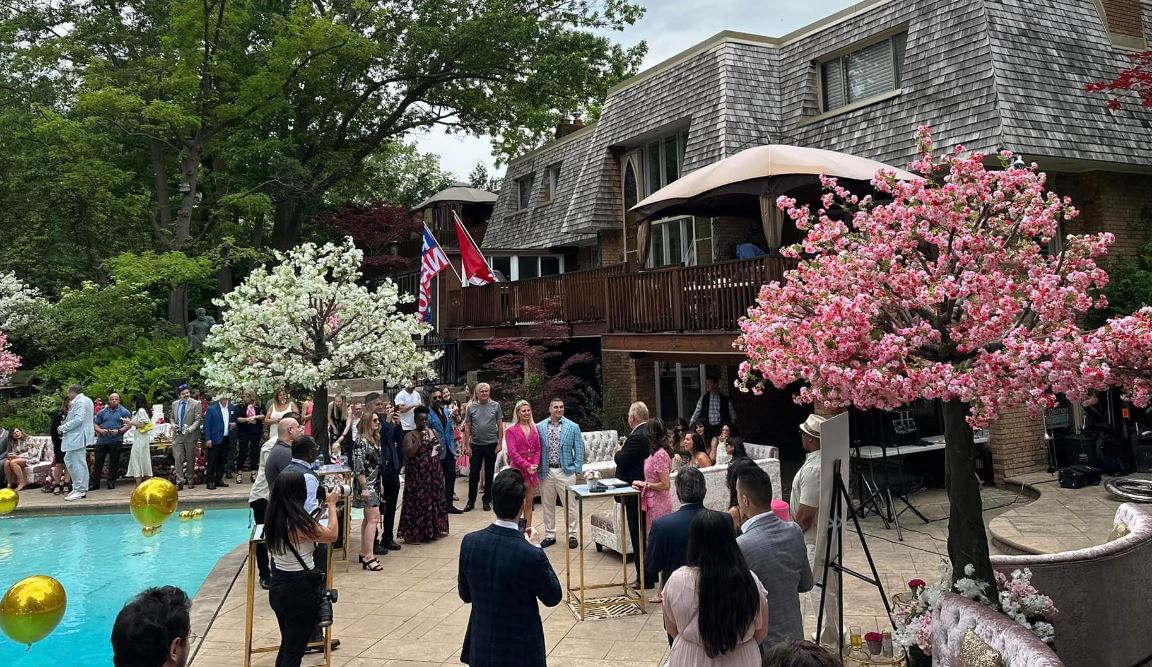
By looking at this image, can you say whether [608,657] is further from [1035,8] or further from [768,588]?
[1035,8]

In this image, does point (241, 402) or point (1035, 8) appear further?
point (241, 402)

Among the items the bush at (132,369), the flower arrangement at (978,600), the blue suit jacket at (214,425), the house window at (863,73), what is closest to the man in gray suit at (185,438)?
the blue suit jacket at (214,425)

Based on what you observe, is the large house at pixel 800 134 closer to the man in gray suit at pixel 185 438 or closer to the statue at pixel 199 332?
the man in gray suit at pixel 185 438

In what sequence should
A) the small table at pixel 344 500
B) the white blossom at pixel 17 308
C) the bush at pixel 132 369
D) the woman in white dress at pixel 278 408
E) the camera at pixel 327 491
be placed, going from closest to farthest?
the camera at pixel 327 491 < the small table at pixel 344 500 < the woman in white dress at pixel 278 408 < the bush at pixel 132 369 < the white blossom at pixel 17 308

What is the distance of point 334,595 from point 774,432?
11.5 meters

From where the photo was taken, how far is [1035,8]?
11883 millimetres

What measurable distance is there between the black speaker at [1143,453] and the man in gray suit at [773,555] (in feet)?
30.0

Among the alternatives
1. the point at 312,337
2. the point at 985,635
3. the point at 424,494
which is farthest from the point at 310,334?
the point at 985,635

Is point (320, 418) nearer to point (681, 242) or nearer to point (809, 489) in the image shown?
point (809, 489)

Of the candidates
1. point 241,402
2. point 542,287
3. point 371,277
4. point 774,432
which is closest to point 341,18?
point 371,277

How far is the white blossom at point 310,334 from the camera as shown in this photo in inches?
411

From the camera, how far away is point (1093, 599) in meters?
4.75

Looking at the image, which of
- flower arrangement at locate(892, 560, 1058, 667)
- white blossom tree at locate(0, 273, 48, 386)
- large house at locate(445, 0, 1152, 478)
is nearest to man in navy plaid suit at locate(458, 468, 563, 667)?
flower arrangement at locate(892, 560, 1058, 667)

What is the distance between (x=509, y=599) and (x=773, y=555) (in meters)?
1.50
